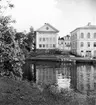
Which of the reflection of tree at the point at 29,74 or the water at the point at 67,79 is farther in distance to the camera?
the reflection of tree at the point at 29,74

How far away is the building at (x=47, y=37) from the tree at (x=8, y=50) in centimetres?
4361

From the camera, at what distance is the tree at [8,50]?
916cm

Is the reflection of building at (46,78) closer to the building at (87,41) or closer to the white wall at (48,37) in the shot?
the building at (87,41)

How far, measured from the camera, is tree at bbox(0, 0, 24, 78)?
916 cm

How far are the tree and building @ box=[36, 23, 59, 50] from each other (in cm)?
4361

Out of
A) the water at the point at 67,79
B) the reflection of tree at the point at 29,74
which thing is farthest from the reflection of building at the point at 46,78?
the reflection of tree at the point at 29,74

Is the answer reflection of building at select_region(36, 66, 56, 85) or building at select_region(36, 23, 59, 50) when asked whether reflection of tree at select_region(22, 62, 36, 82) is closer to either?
reflection of building at select_region(36, 66, 56, 85)

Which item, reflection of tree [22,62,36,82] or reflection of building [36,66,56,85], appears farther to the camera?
reflection of tree [22,62,36,82]

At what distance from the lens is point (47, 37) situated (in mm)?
53844

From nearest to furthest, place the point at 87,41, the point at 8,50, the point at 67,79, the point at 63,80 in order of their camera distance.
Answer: the point at 8,50 < the point at 63,80 < the point at 67,79 < the point at 87,41

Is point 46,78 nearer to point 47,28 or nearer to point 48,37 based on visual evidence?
point 48,37

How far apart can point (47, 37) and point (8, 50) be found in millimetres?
→ 44957

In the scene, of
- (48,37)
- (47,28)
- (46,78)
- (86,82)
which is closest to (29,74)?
(46,78)

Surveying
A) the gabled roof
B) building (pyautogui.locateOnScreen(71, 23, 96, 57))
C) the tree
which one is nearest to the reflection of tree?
the tree
